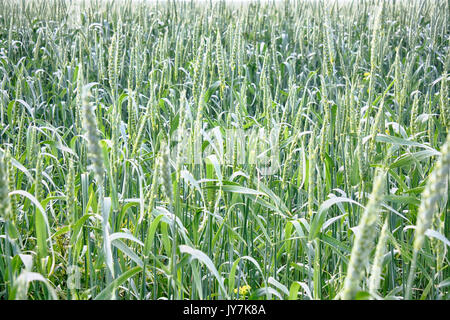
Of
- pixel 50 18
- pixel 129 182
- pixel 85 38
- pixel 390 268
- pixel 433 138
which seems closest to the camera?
pixel 390 268

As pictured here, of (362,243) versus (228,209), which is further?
(228,209)

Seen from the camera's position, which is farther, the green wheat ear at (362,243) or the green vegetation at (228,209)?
the green vegetation at (228,209)

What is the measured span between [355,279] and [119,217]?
0.76 m

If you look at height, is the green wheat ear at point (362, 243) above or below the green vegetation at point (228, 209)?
above

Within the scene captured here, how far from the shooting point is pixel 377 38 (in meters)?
1.12

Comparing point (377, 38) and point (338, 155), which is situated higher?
point (377, 38)

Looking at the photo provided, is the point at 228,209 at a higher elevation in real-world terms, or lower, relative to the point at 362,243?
lower

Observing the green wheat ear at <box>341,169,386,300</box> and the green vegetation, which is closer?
the green wheat ear at <box>341,169,386,300</box>

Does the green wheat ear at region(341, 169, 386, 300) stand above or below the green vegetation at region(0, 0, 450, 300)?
above

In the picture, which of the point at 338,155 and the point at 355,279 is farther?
the point at 338,155

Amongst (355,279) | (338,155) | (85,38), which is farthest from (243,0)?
(355,279)
